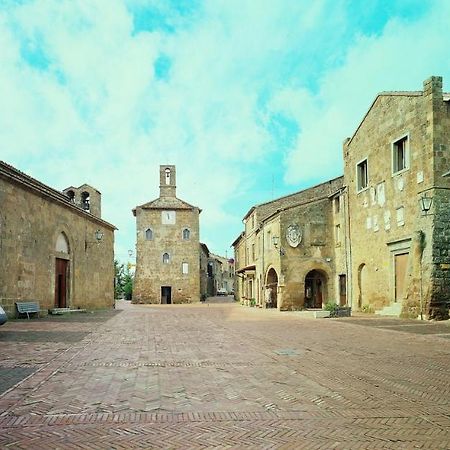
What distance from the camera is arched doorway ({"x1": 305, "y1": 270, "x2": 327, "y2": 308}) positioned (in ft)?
99.7

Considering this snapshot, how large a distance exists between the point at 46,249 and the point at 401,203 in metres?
15.6

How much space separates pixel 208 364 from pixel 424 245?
525 inches

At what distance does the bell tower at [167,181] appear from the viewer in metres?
53.0

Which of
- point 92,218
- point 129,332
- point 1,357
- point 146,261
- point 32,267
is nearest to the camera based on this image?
point 1,357

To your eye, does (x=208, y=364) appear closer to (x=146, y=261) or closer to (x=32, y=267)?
(x=32, y=267)

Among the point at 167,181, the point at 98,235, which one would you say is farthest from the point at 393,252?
the point at 167,181

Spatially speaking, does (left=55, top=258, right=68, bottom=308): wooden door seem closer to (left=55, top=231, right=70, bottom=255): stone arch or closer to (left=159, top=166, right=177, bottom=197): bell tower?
(left=55, top=231, right=70, bottom=255): stone arch

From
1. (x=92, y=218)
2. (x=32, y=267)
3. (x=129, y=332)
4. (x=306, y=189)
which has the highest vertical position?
(x=306, y=189)

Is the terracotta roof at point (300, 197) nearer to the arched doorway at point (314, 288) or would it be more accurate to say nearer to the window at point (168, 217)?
the arched doorway at point (314, 288)

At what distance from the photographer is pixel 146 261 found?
51.5 meters

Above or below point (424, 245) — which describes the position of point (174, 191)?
above

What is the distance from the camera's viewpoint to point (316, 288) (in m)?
31.4

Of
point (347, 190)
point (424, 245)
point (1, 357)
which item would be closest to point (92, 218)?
point (347, 190)

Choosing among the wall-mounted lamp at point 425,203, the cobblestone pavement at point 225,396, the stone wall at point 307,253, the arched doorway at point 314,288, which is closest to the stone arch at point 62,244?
the stone wall at point 307,253
